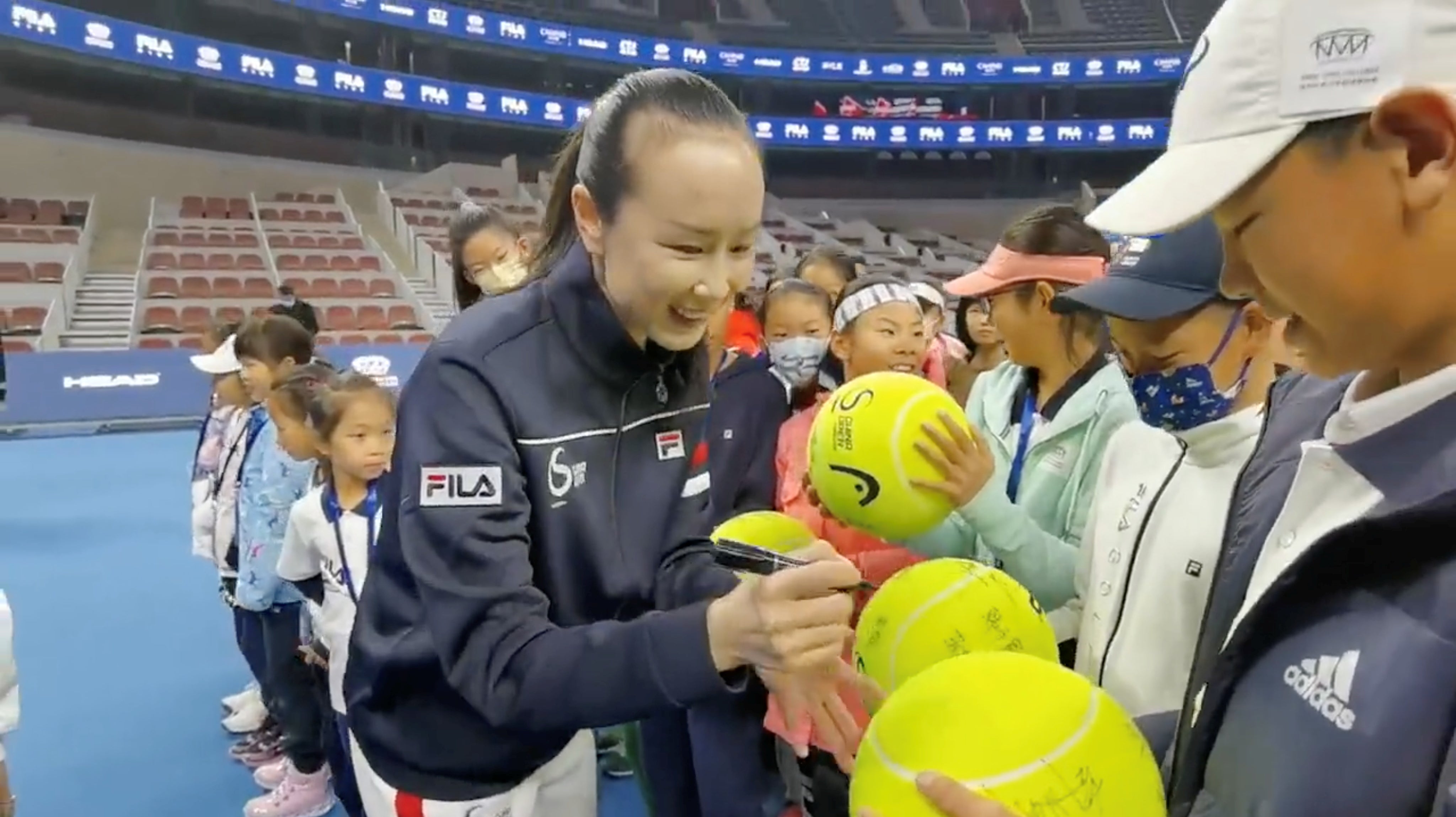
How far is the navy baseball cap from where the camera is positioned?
1.46 meters

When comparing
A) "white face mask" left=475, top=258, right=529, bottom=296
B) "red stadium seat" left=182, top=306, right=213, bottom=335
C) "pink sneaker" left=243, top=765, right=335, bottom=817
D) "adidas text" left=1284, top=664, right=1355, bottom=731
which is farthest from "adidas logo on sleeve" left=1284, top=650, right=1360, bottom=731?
"red stadium seat" left=182, top=306, right=213, bottom=335

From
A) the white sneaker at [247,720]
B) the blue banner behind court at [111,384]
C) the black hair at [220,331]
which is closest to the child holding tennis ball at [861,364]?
the white sneaker at [247,720]

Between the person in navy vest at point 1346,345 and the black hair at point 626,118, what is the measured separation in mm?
537

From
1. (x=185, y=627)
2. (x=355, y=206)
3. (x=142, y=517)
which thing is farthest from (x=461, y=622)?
(x=355, y=206)

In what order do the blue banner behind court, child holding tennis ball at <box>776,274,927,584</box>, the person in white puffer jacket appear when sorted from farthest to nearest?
the blue banner behind court, child holding tennis ball at <box>776,274,927,584</box>, the person in white puffer jacket

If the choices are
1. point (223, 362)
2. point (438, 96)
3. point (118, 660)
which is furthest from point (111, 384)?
point (438, 96)

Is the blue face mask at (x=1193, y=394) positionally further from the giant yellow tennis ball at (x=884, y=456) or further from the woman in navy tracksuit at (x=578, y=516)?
the woman in navy tracksuit at (x=578, y=516)

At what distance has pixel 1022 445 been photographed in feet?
7.08

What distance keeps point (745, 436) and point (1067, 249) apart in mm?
1048

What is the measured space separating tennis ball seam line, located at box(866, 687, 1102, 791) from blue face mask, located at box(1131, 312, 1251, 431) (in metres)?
0.53

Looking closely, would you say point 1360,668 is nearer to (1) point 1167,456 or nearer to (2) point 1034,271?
(1) point 1167,456

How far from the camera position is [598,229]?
4.24ft

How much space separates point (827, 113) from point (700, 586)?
72.0 ft

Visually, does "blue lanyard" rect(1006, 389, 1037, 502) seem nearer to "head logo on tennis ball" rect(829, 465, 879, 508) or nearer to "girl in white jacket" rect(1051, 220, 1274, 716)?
"head logo on tennis ball" rect(829, 465, 879, 508)
